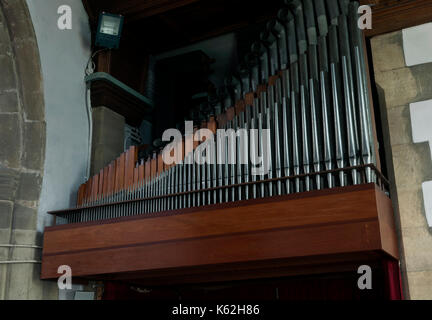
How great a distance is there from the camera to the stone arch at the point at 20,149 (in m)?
4.06

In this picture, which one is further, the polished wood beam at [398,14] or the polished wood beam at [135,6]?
the polished wood beam at [135,6]

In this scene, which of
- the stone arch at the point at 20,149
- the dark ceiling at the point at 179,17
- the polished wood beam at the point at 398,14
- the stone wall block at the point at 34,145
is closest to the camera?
the polished wood beam at the point at 398,14

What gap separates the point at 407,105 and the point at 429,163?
448mm

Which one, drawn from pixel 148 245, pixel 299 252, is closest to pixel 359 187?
pixel 299 252

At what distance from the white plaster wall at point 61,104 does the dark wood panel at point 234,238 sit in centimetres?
47

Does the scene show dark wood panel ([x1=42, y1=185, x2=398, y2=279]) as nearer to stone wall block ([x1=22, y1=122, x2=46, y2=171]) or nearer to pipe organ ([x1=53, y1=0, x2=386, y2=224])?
pipe organ ([x1=53, y1=0, x2=386, y2=224])

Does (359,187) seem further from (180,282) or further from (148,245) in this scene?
(180,282)

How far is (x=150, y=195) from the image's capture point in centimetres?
398

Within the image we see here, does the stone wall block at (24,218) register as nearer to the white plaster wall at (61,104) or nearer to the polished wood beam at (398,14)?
the white plaster wall at (61,104)

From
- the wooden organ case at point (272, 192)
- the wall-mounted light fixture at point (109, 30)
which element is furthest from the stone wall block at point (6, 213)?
the wall-mounted light fixture at point (109, 30)

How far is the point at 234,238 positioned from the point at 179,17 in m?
2.69

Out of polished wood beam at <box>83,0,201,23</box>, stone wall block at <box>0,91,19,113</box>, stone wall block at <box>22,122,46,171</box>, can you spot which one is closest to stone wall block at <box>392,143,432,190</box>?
polished wood beam at <box>83,0,201,23</box>

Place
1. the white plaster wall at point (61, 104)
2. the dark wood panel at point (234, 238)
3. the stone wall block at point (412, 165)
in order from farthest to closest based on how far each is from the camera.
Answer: the white plaster wall at point (61, 104), the stone wall block at point (412, 165), the dark wood panel at point (234, 238)
